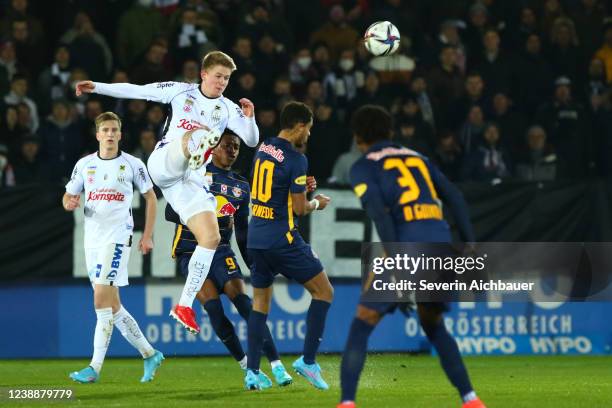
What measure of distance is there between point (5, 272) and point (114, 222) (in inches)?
154

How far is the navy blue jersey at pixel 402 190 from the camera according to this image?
8.25 m

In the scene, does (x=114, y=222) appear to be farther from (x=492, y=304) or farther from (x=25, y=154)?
(x=492, y=304)

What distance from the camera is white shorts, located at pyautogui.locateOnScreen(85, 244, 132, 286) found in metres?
11.8

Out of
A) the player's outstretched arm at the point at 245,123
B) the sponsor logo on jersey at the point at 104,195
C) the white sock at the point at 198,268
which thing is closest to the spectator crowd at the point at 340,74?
the sponsor logo on jersey at the point at 104,195

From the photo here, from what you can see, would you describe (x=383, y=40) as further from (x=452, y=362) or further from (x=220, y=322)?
(x=452, y=362)

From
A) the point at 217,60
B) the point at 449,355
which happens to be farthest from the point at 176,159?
the point at 449,355

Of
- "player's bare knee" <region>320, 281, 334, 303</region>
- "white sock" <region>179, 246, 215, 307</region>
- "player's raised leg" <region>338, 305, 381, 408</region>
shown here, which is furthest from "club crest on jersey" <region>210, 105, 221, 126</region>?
"player's raised leg" <region>338, 305, 381, 408</region>

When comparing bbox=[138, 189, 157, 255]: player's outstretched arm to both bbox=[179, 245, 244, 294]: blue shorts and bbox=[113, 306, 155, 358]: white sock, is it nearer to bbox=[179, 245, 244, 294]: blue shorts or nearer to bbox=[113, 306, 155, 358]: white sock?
bbox=[179, 245, 244, 294]: blue shorts

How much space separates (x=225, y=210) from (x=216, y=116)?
1042 mm

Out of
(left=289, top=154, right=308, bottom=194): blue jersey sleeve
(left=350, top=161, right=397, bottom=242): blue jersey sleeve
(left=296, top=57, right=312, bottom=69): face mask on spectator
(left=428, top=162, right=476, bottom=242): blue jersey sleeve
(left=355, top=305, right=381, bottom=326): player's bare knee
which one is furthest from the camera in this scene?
(left=296, top=57, right=312, bottom=69): face mask on spectator

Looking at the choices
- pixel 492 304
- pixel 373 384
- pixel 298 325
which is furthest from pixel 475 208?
pixel 373 384

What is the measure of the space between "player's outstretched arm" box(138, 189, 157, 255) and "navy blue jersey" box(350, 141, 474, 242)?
381cm

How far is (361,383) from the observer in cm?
1158

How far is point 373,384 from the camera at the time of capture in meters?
11.6
